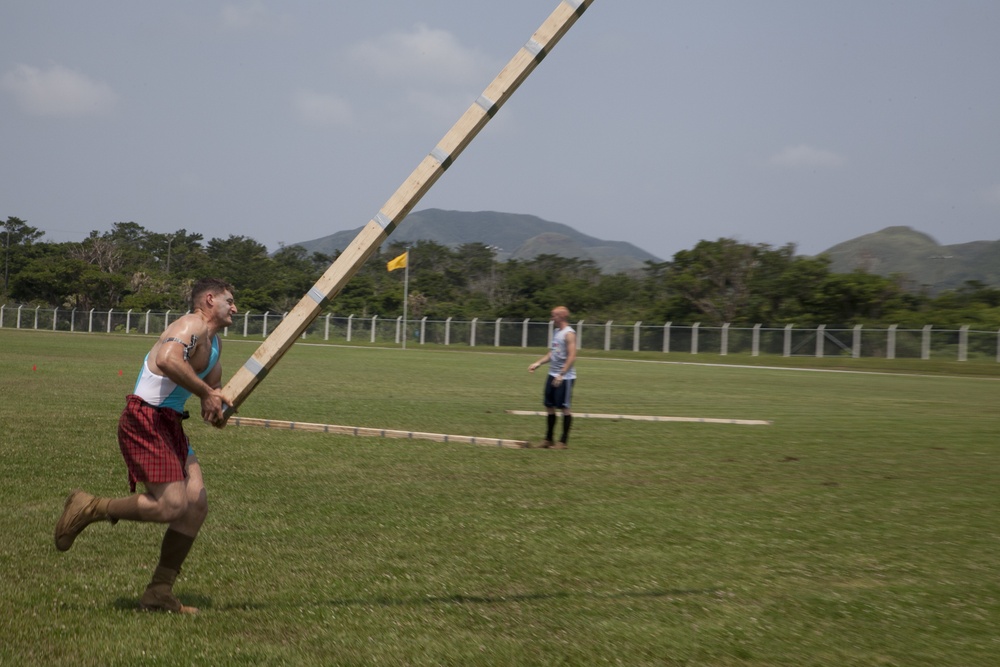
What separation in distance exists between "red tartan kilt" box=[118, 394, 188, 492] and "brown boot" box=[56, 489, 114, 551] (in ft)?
0.99

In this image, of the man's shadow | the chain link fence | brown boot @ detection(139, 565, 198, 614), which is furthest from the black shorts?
the chain link fence

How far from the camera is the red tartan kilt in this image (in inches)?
215

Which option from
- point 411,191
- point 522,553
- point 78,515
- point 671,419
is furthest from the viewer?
point 671,419

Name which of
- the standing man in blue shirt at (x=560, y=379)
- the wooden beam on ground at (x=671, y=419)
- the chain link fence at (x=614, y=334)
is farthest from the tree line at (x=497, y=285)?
the standing man in blue shirt at (x=560, y=379)

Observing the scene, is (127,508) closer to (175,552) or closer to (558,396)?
(175,552)

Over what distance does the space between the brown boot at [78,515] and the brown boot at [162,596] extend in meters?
0.46

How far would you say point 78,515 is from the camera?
18.6ft

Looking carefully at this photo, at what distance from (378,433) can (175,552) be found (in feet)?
29.1

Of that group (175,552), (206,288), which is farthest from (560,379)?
(175,552)

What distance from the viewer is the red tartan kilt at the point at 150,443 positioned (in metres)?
5.46

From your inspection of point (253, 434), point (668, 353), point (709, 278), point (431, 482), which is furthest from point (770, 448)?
point (709, 278)

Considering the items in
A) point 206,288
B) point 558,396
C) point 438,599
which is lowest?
point 438,599

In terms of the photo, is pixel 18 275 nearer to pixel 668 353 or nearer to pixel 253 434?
pixel 668 353

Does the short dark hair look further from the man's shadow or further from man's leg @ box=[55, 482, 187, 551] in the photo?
the man's shadow
